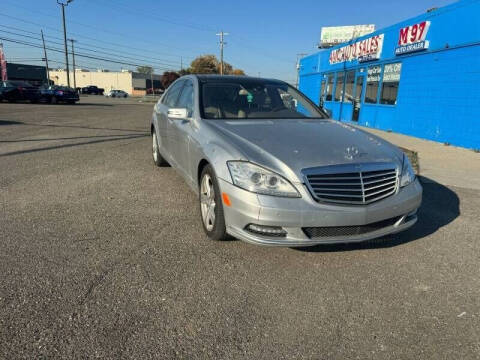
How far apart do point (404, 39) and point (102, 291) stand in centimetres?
1297

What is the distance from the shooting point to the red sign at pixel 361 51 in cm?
1355

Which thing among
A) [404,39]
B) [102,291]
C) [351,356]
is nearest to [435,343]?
[351,356]

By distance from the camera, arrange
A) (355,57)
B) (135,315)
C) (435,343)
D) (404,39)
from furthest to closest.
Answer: (355,57) → (404,39) → (135,315) → (435,343)

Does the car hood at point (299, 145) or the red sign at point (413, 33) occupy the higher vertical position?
the red sign at point (413, 33)

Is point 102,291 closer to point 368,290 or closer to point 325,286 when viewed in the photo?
point 325,286

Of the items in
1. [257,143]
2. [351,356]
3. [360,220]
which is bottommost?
[351,356]

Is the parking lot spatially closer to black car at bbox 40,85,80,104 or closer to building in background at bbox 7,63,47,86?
black car at bbox 40,85,80,104

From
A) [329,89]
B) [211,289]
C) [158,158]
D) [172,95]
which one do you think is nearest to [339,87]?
[329,89]

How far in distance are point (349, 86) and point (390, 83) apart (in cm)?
341

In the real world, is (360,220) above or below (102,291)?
above

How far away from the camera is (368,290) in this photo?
101 inches

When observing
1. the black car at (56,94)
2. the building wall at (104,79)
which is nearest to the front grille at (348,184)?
the black car at (56,94)

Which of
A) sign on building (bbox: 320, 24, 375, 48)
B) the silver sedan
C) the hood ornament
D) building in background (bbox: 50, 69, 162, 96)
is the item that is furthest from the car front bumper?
building in background (bbox: 50, 69, 162, 96)

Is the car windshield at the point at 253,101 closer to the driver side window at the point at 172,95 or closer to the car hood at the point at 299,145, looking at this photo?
the car hood at the point at 299,145
